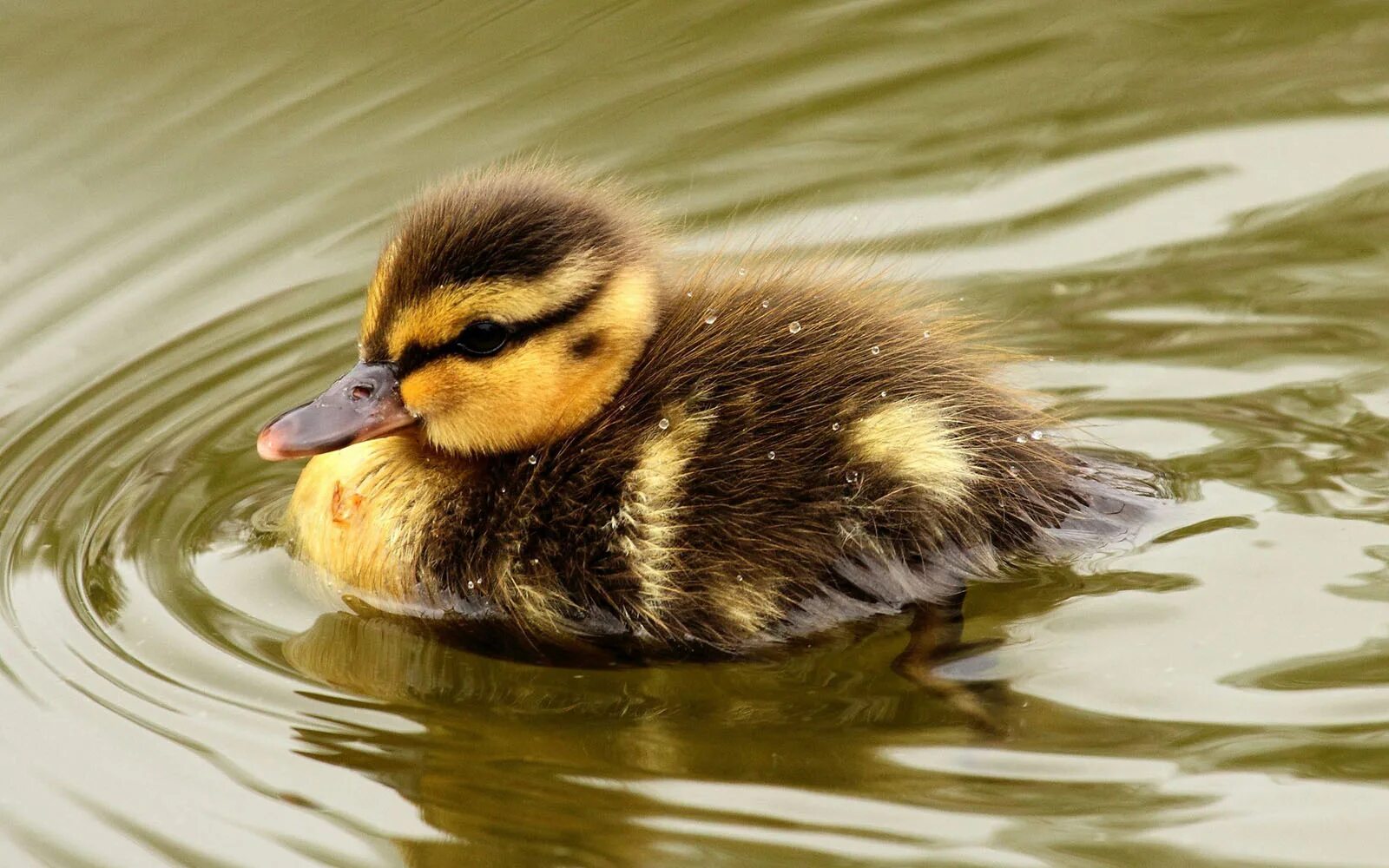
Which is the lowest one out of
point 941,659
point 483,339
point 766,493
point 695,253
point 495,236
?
point 941,659

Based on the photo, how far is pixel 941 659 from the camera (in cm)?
288

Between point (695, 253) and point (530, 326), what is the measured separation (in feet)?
2.85

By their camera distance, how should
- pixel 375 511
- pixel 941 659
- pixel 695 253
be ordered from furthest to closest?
pixel 695 253
pixel 375 511
pixel 941 659

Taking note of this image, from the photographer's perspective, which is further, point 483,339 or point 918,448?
point 483,339

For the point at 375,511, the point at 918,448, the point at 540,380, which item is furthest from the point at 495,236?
the point at 918,448

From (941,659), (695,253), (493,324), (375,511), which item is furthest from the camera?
(695,253)

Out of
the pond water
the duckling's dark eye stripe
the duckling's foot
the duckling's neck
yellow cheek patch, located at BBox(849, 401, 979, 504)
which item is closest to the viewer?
the pond water

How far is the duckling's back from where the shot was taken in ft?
9.52

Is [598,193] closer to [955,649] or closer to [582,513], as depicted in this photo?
[582,513]

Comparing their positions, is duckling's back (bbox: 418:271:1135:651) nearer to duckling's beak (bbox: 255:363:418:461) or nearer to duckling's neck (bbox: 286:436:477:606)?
duckling's neck (bbox: 286:436:477:606)

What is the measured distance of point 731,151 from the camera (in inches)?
177

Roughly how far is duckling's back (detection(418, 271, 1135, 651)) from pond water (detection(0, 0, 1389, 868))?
0.08 metres

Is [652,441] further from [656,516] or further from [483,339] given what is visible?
[483,339]

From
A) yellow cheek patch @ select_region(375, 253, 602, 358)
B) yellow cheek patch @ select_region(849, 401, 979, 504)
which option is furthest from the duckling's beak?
yellow cheek patch @ select_region(849, 401, 979, 504)
